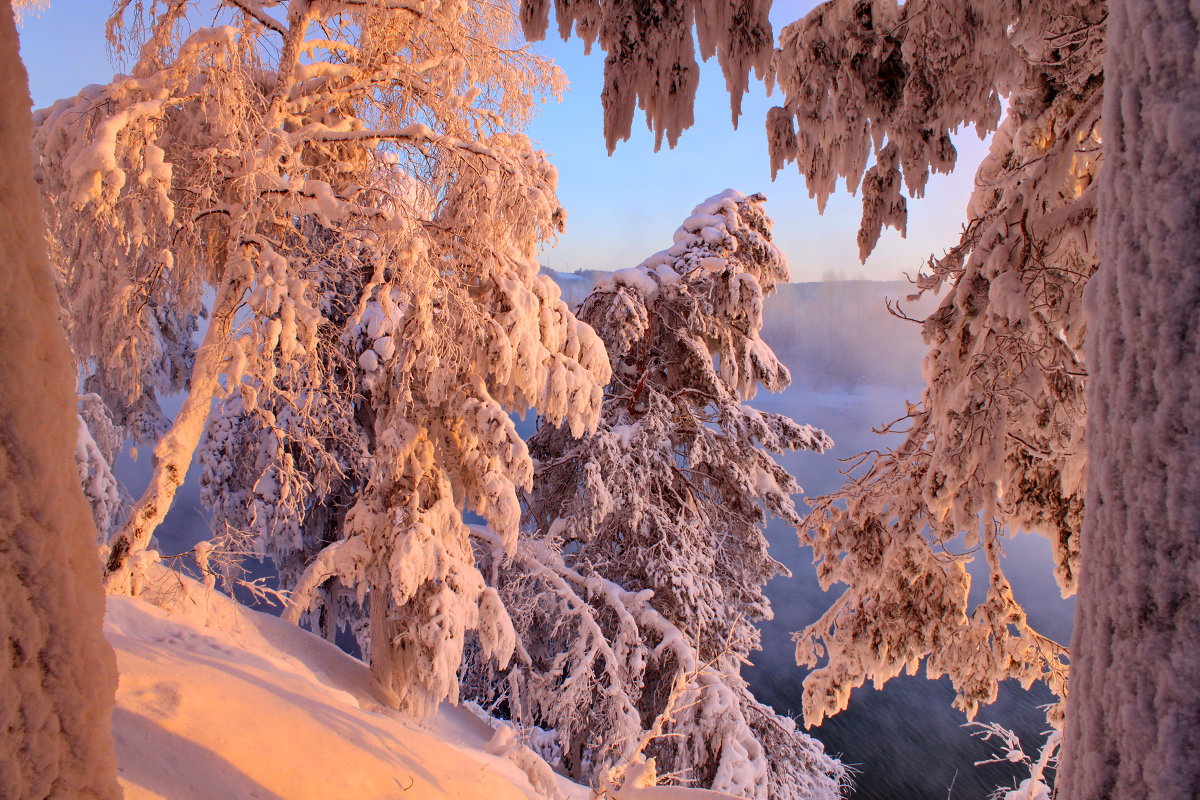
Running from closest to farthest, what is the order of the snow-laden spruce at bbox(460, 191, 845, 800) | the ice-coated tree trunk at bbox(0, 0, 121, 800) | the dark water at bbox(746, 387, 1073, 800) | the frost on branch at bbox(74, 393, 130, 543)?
the ice-coated tree trunk at bbox(0, 0, 121, 800) < the frost on branch at bbox(74, 393, 130, 543) < the snow-laden spruce at bbox(460, 191, 845, 800) < the dark water at bbox(746, 387, 1073, 800)

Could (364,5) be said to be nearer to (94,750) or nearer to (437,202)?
(437,202)

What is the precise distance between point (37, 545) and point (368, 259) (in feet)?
20.3

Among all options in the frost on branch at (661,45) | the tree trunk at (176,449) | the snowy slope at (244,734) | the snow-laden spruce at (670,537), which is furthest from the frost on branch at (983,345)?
the tree trunk at (176,449)

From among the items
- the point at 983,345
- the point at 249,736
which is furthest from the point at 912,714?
the point at 249,736

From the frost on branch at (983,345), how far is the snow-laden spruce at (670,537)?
468cm

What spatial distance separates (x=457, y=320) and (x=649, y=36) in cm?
391

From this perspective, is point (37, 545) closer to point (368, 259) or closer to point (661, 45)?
point (661, 45)

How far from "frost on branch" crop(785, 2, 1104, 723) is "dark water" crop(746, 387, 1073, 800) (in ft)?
33.7

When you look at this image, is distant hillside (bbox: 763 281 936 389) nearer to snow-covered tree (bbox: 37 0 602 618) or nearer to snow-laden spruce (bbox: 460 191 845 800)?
snow-laden spruce (bbox: 460 191 845 800)

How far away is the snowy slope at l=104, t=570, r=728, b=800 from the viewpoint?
3305 millimetres

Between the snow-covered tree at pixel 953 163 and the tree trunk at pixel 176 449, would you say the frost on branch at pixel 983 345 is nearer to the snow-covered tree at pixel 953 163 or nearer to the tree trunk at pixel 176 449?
Result: the snow-covered tree at pixel 953 163

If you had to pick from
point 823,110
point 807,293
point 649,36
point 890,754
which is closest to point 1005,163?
point 823,110

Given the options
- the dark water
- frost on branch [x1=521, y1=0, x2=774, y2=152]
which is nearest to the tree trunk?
frost on branch [x1=521, y1=0, x2=774, y2=152]

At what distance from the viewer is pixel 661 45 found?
263 cm
